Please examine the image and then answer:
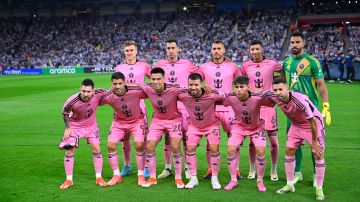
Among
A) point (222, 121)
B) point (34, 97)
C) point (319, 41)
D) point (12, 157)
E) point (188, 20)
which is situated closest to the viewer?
point (222, 121)

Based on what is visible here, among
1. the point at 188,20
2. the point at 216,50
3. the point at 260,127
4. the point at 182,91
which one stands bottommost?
the point at 260,127

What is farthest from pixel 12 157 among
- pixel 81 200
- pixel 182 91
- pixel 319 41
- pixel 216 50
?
pixel 319 41

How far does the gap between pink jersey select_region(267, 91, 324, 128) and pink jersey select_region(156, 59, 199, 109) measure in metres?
2.05

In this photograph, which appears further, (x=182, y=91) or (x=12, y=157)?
(x=12, y=157)

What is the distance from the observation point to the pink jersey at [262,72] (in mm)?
8180

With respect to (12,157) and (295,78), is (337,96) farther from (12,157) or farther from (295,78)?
(12,157)

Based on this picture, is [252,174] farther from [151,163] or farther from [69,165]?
[69,165]

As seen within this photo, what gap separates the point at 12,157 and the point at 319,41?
38.9 m

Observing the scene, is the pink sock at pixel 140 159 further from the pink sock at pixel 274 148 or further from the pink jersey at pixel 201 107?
the pink sock at pixel 274 148

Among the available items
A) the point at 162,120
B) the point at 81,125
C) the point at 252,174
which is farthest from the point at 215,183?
the point at 81,125

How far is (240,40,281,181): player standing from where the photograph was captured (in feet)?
26.0

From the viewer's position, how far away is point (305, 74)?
7.65 m

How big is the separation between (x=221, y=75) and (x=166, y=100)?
1218 millimetres

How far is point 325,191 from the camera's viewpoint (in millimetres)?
7113
